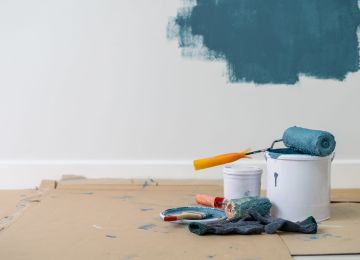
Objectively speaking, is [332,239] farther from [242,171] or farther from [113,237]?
[113,237]

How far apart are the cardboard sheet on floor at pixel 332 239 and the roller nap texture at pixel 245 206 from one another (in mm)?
90

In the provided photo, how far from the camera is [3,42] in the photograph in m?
1.97

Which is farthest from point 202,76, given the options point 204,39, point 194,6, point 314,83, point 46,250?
point 46,250

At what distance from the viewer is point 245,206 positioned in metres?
1.18

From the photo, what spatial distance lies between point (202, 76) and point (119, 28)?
13.6 inches

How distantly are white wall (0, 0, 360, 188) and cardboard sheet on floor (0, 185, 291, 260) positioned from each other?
46 centimetres

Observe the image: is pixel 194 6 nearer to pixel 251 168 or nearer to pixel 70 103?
pixel 70 103

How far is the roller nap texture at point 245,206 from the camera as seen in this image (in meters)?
1.17

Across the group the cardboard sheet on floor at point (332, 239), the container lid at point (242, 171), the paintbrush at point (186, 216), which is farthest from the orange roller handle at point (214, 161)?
the cardboard sheet on floor at point (332, 239)

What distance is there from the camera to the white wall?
1940 mm

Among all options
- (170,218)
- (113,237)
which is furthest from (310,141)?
(113,237)

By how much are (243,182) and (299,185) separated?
160 mm

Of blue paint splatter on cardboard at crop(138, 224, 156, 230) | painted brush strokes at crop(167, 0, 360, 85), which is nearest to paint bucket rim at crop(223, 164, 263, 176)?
blue paint splatter on cardboard at crop(138, 224, 156, 230)

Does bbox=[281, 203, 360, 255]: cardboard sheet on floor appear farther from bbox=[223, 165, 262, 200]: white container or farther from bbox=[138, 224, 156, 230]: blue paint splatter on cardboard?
bbox=[138, 224, 156, 230]: blue paint splatter on cardboard
